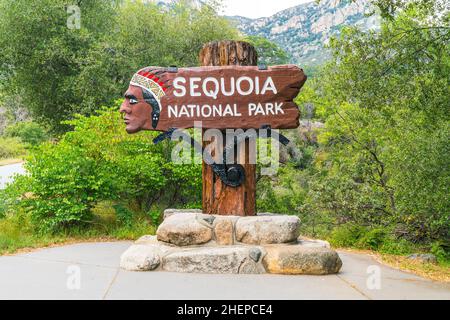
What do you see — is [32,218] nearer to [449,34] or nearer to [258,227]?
[258,227]

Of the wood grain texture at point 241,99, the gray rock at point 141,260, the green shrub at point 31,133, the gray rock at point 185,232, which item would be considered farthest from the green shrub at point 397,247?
the green shrub at point 31,133

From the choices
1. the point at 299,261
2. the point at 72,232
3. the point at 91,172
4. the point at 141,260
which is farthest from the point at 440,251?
Answer: the point at 72,232

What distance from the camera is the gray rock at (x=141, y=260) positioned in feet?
18.7

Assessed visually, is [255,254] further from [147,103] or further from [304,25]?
[304,25]

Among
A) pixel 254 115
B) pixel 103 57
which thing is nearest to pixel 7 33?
pixel 103 57

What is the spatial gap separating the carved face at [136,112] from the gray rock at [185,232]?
5.03ft

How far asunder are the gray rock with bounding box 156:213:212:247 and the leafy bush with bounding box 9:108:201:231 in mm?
2740

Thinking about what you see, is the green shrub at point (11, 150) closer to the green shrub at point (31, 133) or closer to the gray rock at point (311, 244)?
the green shrub at point (31, 133)

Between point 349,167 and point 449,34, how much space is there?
5029mm

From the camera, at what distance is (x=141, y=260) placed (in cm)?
572

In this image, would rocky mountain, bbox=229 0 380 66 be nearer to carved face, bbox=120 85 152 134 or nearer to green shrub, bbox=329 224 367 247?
green shrub, bbox=329 224 367 247

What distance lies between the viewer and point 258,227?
6.11m

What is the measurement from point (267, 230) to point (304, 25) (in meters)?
142

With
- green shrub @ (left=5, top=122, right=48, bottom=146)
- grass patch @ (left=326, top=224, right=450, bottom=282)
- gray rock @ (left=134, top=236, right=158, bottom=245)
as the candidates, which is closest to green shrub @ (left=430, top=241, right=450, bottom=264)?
grass patch @ (left=326, top=224, right=450, bottom=282)
